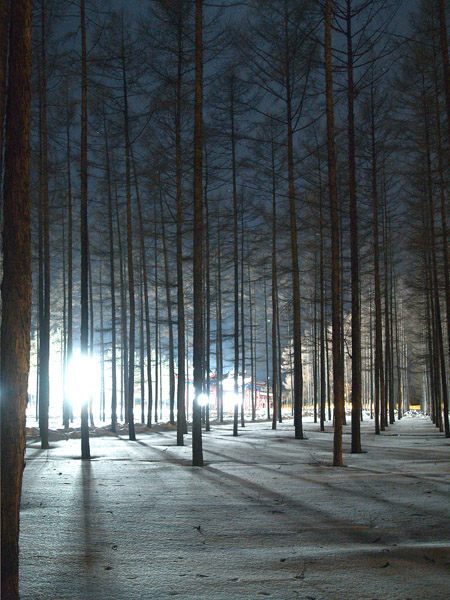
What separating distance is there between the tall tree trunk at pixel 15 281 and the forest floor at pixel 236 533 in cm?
81

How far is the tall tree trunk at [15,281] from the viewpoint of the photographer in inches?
104

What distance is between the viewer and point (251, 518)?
498cm

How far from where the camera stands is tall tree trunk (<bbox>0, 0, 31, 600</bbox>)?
2643 millimetres

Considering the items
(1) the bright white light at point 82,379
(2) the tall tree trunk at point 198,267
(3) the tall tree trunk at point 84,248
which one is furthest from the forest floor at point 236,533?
(1) the bright white light at point 82,379

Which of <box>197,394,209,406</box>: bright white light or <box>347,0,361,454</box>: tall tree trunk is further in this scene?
<box>347,0,361,454</box>: tall tree trunk

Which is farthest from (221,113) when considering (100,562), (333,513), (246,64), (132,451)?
(100,562)

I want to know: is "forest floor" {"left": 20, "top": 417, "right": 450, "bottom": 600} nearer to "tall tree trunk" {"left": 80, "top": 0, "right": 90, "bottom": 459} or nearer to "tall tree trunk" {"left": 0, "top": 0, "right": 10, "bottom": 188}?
"tall tree trunk" {"left": 80, "top": 0, "right": 90, "bottom": 459}

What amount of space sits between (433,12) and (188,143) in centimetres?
684

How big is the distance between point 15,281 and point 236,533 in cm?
295

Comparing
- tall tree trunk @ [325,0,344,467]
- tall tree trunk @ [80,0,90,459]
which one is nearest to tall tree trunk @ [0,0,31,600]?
tall tree trunk @ [325,0,344,467]

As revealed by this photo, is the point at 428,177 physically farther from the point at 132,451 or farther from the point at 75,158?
the point at 132,451

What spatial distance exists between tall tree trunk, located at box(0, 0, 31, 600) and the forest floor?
806 millimetres

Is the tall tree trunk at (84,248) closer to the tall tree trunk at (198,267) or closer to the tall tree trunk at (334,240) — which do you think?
the tall tree trunk at (198,267)

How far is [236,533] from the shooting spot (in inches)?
173
